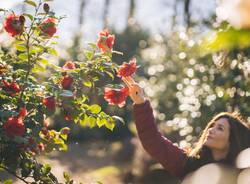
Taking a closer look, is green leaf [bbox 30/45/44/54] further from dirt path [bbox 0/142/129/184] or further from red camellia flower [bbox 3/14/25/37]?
dirt path [bbox 0/142/129/184]

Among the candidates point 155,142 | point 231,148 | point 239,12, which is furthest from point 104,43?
point 239,12

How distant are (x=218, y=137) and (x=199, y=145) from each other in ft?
0.59

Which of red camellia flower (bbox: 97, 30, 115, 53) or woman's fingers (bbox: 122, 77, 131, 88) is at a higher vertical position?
red camellia flower (bbox: 97, 30, 115, 53)

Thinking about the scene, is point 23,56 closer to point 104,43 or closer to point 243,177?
point 104,43

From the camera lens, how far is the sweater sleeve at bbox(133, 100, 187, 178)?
293 cm

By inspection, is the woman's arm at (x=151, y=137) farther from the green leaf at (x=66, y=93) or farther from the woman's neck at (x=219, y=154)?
the green leaf at (x=66, y=93)

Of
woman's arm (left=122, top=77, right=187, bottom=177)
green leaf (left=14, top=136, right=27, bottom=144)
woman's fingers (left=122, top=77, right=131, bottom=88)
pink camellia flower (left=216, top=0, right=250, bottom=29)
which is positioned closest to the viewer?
pink camellia flower (left=216, top=0, right=250, bottom=29)

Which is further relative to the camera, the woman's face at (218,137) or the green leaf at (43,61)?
the woman's face at (218,137)

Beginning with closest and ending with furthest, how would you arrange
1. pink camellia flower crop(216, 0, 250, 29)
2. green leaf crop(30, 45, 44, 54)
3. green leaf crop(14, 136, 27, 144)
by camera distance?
pink camellia flower crop(216, 0, 250, 29) < green leaf crop(14, 136, 27, 144) < green leaf crop(30, 45, 44, 54)

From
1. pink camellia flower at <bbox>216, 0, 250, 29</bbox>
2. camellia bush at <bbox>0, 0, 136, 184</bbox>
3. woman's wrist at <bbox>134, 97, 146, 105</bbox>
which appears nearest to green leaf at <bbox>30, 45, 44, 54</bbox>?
camellia bush at <bbox>0, 0, 136, 184</bbox>

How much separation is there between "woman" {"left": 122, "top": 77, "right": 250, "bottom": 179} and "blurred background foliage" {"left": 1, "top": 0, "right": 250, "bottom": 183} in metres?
0.38

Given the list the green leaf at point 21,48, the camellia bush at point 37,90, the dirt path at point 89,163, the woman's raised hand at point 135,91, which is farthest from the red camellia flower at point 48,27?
the dirt path at point 89,163

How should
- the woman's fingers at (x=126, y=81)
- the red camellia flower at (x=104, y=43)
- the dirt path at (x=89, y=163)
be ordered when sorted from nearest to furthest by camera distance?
the red camellia flower at (x=104, y=43) → the woman's fingers at (x=126, y=81) → the dirt path at (x=89, y=163)

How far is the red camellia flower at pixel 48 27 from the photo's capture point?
236 cm
